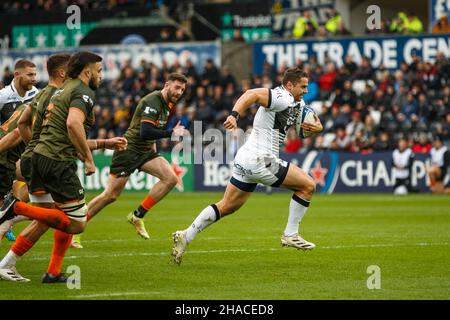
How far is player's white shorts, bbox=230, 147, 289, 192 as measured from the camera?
12609 mm

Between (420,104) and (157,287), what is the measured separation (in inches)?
865

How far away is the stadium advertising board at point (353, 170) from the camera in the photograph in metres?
30.1

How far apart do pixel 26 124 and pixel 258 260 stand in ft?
11.6

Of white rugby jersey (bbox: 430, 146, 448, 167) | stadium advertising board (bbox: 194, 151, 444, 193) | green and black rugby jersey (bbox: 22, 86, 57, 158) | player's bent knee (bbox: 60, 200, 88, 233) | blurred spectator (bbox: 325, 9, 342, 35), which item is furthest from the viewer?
blurred spectator (bbox: 325, 9, 342, 35)

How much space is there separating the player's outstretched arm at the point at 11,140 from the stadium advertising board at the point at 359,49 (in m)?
22.6

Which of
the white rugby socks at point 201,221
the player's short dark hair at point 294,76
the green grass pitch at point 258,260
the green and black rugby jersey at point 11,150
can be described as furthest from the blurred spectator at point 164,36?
the white rugby socks at point 201,221

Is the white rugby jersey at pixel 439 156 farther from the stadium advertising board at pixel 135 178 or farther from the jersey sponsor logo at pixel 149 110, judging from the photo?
the jersey sponsor logo at pixel 149 110

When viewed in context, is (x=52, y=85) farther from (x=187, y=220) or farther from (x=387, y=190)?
(x=387, y=190)

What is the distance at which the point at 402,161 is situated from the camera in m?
29.4

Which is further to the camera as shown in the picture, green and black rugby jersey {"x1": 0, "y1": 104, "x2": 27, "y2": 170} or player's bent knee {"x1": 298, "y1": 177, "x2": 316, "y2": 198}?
player's bent knee {"x1": 298, "y1": 177, "x2": 316, "y2": 198}

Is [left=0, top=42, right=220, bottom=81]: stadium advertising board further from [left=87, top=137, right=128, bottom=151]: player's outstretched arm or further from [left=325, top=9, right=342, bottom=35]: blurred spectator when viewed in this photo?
[left=87, top=137, right=128, bottom=151]: player's outstretched arm

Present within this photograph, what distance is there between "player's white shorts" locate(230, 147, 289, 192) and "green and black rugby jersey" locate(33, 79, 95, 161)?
2.58 m

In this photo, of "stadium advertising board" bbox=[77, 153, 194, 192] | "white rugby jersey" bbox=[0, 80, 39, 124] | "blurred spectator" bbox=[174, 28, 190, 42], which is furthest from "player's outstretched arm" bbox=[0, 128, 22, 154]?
"blurred spectator" bbox=[174, 28, 190, 42]

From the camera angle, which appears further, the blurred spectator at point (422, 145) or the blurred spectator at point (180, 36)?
the blurred spectator at point (180, 36)
